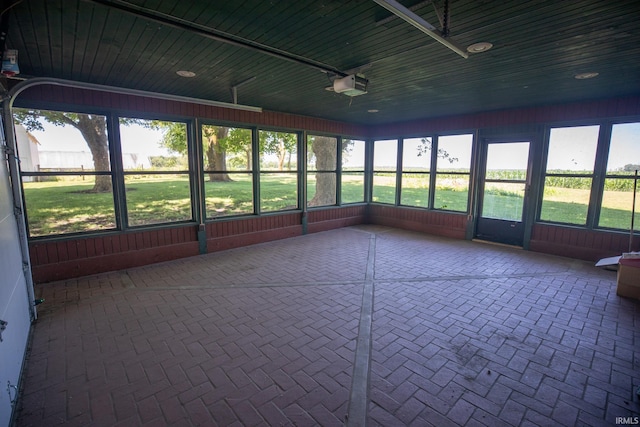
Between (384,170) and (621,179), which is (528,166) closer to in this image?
(621,179)

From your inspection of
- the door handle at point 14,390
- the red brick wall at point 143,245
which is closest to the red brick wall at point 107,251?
the red brick wall at point 143,245

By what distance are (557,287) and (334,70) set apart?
4290 mm

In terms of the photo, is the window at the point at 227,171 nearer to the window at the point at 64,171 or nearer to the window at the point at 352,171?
the window at the point at 64,171

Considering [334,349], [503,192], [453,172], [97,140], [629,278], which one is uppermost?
[97,140]

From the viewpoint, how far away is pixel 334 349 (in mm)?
2645

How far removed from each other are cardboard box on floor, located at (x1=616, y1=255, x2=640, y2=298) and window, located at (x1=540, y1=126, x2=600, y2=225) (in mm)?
1864

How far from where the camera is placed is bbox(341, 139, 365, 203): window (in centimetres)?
820

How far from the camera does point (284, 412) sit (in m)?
1.94

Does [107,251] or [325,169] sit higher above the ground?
[325,169]

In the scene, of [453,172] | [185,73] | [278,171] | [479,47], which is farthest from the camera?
[453,172]

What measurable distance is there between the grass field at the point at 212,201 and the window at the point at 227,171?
21 millimetres

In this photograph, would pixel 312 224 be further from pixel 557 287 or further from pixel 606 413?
pixel 606 413

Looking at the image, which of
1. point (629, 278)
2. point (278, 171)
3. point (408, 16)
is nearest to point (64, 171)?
point (278, 171)

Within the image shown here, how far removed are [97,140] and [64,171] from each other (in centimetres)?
67
